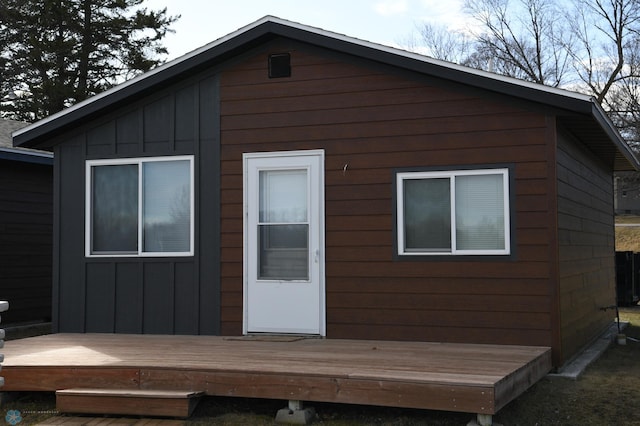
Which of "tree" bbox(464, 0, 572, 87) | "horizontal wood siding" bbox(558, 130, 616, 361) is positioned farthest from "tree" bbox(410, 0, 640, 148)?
"horizontal wood siding" bbox(558, 130, 616, 361)

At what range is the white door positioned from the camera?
7863 mm

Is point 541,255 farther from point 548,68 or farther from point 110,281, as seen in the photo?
point 548,68

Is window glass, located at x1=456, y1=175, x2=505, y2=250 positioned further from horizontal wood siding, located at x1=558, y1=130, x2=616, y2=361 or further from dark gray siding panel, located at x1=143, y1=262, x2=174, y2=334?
dark gray siding panel, located at x1=143, y1=262, x2=174, y2=334

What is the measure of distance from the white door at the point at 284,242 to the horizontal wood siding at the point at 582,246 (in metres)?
2.36

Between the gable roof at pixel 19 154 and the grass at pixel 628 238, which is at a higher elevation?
the gable roof at pixel 19 154

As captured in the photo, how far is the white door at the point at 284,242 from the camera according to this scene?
25.8ft

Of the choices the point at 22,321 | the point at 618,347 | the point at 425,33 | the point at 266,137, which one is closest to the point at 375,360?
the point at 266,137

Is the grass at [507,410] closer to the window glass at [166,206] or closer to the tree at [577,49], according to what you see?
the window glass at [166,206]

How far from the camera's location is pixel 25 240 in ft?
39.2

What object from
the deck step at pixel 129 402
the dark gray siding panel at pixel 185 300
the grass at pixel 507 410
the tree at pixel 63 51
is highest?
the tree at pixel 63 51

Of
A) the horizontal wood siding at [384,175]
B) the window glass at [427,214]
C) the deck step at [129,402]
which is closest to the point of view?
the deck step at [129,402]

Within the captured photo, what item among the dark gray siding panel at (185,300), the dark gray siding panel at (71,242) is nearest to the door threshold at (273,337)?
the dark gray siding panel at (185,300)

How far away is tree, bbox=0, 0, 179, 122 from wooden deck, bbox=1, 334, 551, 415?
62.2 ft

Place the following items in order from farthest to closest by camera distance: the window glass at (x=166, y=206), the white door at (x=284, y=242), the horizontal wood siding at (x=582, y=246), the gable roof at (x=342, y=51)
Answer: the window glass at (x=166, y=206) < the white door at (x=284, y=242) < the horizontal wood siding at (x=582, y=246) < the gable roof at (x=342, y=51)
